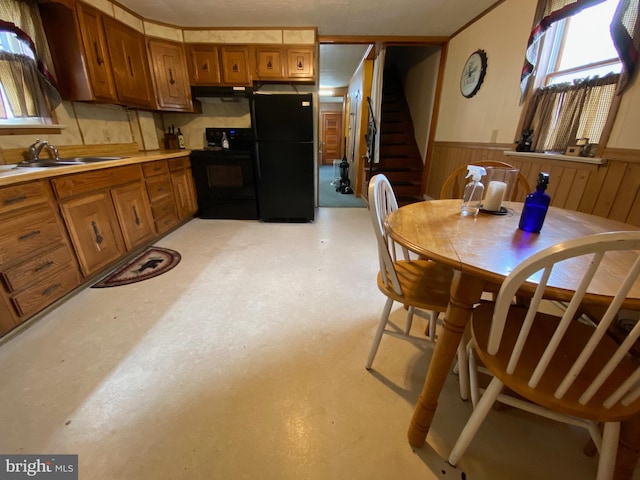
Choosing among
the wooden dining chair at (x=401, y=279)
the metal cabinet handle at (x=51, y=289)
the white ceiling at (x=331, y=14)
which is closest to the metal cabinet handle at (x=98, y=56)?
the white ceiling at (x=331, y=14)

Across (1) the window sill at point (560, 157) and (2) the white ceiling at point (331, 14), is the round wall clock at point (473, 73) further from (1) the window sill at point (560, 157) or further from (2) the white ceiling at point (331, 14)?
(1) the window sill at point (560, 157)

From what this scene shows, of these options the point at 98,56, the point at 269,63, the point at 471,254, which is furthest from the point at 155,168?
the point at 471,254

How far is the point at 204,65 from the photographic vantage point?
3.26 meters

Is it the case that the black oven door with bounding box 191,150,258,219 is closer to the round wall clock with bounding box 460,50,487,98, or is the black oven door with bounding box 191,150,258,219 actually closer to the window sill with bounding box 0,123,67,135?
the window sill with bounding box 0,123,67,135

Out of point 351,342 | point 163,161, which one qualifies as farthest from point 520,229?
point 163,161

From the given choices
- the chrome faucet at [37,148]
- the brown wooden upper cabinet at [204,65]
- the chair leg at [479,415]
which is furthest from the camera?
the brown wooden upper cabinet at [204,65]

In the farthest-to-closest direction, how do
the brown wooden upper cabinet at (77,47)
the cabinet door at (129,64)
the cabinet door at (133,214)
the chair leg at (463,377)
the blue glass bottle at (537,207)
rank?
the cabinet door at (129,64), the cabinet door at (133,214), the brown wooden upper cabinet at (77,47), the chair leg at (463,377), the blue glass bottle at (537,207)

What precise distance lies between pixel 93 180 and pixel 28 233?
60cm

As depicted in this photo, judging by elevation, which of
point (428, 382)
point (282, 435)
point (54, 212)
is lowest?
point (282, 435)

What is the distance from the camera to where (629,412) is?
2.18 ft

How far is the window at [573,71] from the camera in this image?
1.71 metres

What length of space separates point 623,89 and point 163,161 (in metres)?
3.69

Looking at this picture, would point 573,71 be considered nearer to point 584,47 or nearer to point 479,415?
point 584,47

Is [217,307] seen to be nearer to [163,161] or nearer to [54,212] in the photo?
[54,212]
